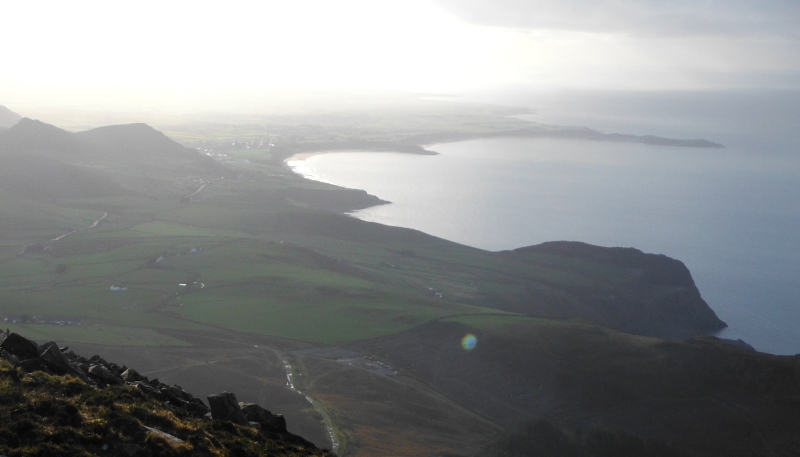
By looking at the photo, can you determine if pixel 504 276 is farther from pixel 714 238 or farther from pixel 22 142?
pixel 22 142

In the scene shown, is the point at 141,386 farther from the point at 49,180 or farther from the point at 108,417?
the point at 49,180

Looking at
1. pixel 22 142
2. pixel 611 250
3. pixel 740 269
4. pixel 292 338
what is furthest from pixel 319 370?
pixel 22 142

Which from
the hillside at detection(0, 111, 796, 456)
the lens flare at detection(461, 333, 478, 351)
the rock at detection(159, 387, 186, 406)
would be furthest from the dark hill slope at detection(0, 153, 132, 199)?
the rock at detection(159, 387, 186, 406)

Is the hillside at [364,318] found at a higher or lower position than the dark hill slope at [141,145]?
lower

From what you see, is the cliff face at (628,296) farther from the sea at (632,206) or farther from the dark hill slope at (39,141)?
the dark hill slope at (39,141)

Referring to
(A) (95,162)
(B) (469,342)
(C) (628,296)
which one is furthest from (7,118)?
(B) (469,342)

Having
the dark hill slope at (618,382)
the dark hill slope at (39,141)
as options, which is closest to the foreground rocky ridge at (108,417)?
the dark hill slope at (618,382)
